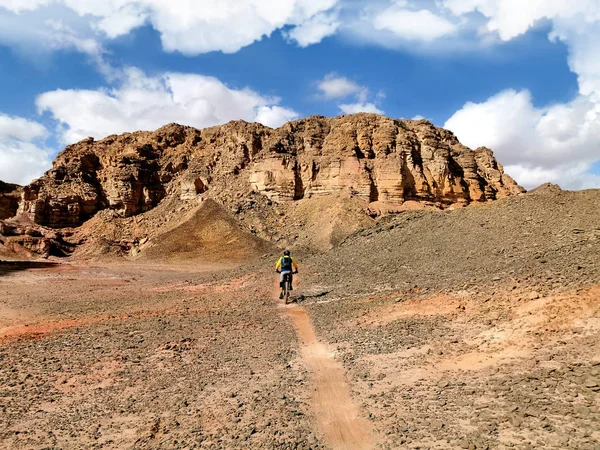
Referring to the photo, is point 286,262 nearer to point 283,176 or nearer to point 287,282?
Answer: point 287,282

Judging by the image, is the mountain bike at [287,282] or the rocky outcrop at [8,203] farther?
the rocky outcrop at [8,203]

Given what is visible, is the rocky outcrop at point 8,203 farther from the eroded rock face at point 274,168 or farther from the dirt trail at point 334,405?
the dirt trail at point 334,405

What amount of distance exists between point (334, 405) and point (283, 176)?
4331 cm

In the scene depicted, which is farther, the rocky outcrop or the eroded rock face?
the rocky outcrop

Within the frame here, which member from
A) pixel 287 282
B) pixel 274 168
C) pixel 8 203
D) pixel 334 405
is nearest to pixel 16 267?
pixel 274 168

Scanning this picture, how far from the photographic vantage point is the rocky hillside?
44.8 m

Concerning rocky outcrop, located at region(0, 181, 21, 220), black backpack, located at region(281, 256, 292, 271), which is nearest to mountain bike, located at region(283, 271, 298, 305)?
black backpack, located at region(281, 256, 292, 271)

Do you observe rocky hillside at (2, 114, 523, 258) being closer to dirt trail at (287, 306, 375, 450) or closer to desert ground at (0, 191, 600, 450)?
desert ground at (0, 191, 600, 450)

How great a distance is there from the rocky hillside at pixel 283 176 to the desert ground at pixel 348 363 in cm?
2473

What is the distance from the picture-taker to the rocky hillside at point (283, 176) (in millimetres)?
44750

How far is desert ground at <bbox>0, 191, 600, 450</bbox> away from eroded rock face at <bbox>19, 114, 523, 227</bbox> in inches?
1231

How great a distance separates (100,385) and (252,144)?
5004 centimetres

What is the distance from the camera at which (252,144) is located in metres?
54.9

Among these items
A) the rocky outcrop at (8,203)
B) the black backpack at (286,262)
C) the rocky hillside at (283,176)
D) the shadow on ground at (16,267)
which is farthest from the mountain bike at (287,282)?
the rocky outcrop at (8,203)
